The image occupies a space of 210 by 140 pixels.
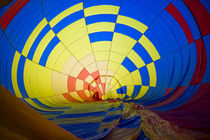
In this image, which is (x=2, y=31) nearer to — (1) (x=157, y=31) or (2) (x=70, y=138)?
(2) (x=70, y=138)

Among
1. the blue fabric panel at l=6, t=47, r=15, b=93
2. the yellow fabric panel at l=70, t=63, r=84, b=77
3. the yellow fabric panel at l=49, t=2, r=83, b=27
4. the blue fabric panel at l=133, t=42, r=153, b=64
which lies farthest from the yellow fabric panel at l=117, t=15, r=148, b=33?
the blue fabric panel at l=6, t=47, r=15, b=93

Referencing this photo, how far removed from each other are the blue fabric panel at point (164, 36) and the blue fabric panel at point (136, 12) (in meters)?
0.19

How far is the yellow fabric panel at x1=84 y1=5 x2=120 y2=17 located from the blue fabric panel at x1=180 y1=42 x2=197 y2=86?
2034 mm

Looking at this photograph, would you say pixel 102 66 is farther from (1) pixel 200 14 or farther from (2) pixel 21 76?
(1) pixel 200 14

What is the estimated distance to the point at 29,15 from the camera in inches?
115

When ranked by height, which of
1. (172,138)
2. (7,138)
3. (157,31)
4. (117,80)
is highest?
(157,31)

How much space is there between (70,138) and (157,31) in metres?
3.57

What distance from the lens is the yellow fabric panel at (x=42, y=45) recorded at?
3.72 m

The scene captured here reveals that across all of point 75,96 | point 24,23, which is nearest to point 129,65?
point 75,96

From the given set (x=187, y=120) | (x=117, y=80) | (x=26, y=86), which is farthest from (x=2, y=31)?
(x=117, y=80)

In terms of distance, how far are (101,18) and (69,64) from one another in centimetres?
207

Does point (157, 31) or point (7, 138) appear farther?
point (157, 31)

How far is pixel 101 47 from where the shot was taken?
5.27 meters

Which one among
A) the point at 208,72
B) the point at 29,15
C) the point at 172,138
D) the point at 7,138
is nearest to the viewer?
the point at 7,138
